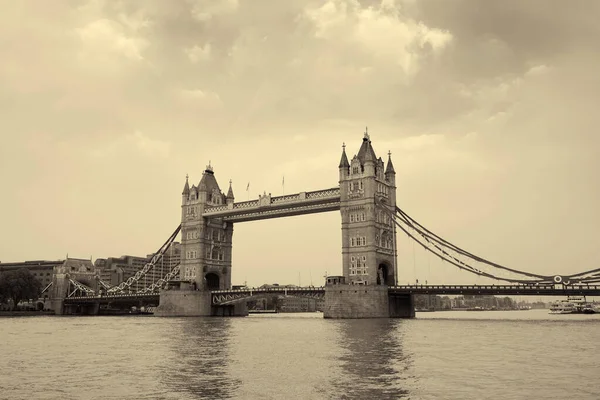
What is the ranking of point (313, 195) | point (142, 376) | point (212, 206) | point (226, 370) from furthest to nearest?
point (212, 206) < point (313, 195) < point (226, 370) < point (142, 376)

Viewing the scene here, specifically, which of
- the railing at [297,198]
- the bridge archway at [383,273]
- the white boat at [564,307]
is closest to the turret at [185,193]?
the railing at [297,198]

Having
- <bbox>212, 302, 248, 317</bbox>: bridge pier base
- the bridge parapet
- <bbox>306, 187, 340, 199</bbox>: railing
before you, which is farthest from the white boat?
the bridge parapet

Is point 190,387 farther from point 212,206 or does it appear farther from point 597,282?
point 212,206

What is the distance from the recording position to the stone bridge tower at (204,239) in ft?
371

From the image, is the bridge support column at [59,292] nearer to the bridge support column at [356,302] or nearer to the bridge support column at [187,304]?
the bridge support column at [187,304]

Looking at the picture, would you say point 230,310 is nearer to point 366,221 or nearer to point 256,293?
point 256,293

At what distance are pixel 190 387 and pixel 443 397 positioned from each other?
9656mm

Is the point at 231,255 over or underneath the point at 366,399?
over

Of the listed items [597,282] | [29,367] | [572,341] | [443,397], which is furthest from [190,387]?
[597,282]

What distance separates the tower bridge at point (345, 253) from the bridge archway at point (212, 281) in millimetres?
211

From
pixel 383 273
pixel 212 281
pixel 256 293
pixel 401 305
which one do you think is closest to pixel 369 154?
pixel 383 273

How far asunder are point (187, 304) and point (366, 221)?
4032cm

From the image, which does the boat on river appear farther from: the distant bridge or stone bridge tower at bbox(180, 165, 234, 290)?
stone bridge tower at bbox(180, 165, 234, 290)

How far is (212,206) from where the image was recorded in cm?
11681
